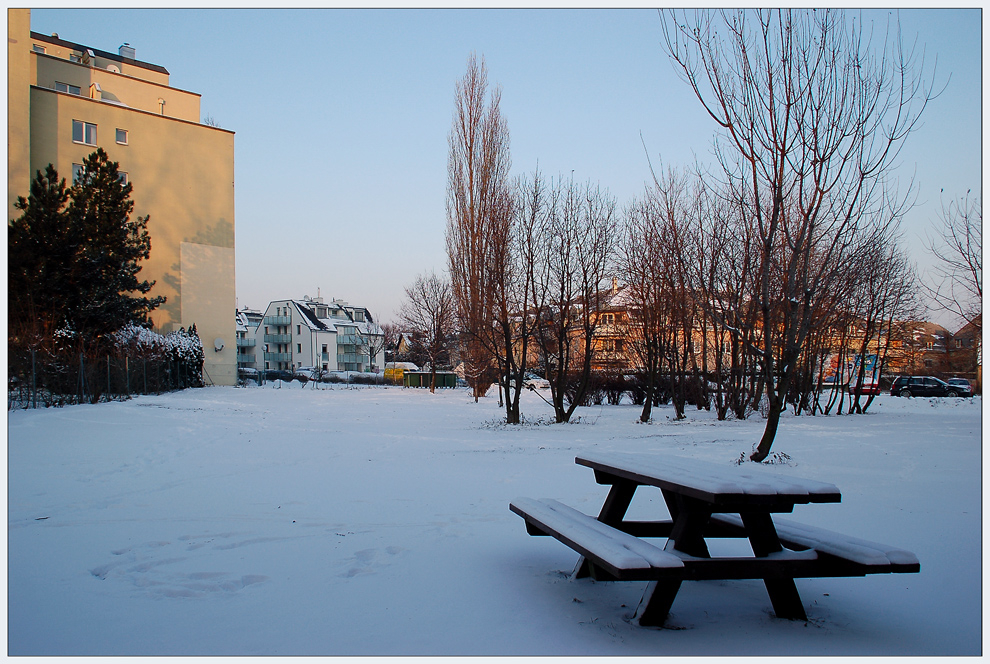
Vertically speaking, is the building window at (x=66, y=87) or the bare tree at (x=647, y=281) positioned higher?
the building window at (x=66, y=87)

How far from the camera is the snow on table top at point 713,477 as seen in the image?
9.89 feet

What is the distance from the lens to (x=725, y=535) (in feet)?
12.5

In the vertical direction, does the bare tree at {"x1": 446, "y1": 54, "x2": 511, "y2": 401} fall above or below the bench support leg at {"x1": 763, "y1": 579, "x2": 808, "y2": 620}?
above

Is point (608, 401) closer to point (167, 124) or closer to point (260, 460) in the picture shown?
point (260, 460)

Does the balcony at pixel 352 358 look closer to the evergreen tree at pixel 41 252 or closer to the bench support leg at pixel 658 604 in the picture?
the evergreen tree at pixel 41 252

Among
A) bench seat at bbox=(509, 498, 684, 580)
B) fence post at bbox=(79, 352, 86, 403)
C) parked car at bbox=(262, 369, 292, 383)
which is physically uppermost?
fence post at bbox=(79, 352, 86, 403)

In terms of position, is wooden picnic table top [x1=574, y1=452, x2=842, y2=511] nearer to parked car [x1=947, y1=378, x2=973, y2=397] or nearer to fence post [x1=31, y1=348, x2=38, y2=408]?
fence post [x1=31, y1=348, x2=38, y2=408]

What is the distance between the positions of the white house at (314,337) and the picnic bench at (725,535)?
69.4m

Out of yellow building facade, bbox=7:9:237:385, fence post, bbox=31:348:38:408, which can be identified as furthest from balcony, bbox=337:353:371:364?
fence post, bbox=31:348:38:408

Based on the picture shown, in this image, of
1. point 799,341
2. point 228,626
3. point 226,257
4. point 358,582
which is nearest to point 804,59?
point 799,341

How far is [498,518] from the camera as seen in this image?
5.41 m

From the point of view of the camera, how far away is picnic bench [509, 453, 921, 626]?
9.63 feet

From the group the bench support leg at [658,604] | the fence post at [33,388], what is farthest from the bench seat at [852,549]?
the fence post at [33,388]

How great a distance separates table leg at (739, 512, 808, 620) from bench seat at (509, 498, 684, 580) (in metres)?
0.49
